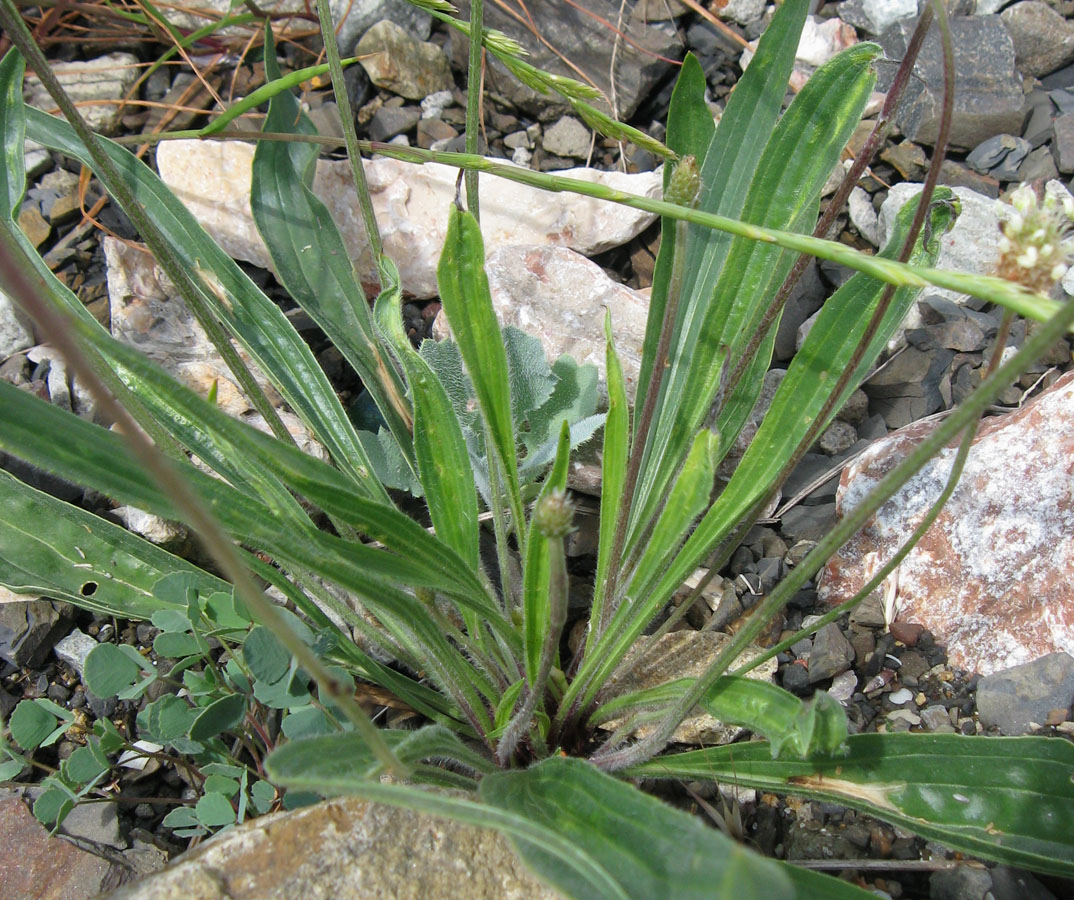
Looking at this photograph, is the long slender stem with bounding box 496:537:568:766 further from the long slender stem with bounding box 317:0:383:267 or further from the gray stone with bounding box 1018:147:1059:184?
the gray stone with bounding box 1018:147:1059:184

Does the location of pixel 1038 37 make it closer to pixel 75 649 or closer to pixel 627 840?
pixel 627 840

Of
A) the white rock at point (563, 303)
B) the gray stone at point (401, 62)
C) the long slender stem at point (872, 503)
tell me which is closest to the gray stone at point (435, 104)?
the gray stone at point (401, 62)

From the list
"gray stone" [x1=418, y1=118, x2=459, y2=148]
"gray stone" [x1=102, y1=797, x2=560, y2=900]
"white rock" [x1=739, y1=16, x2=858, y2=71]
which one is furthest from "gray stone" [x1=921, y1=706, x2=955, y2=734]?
"gray stone" [x1=418, y1=118, x2=459, y2=148]

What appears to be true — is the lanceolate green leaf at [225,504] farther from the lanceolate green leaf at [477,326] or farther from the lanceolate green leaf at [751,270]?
the lanceolate green leaf at [751,270]

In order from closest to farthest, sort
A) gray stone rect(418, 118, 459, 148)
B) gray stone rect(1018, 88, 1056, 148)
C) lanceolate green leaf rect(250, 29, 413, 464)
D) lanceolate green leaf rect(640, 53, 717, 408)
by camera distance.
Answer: lanceolate green leaf rect(640, 53, 717, 408) < lanceolate green leaf rect(250, 29, 413, 464) < gray stone rect(1018, 88, 1056, 148) < gray stone rect(418, 118, 459, 148)

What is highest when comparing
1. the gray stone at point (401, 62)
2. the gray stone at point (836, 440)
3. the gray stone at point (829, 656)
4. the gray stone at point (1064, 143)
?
the gray stone at point (401, 62)
